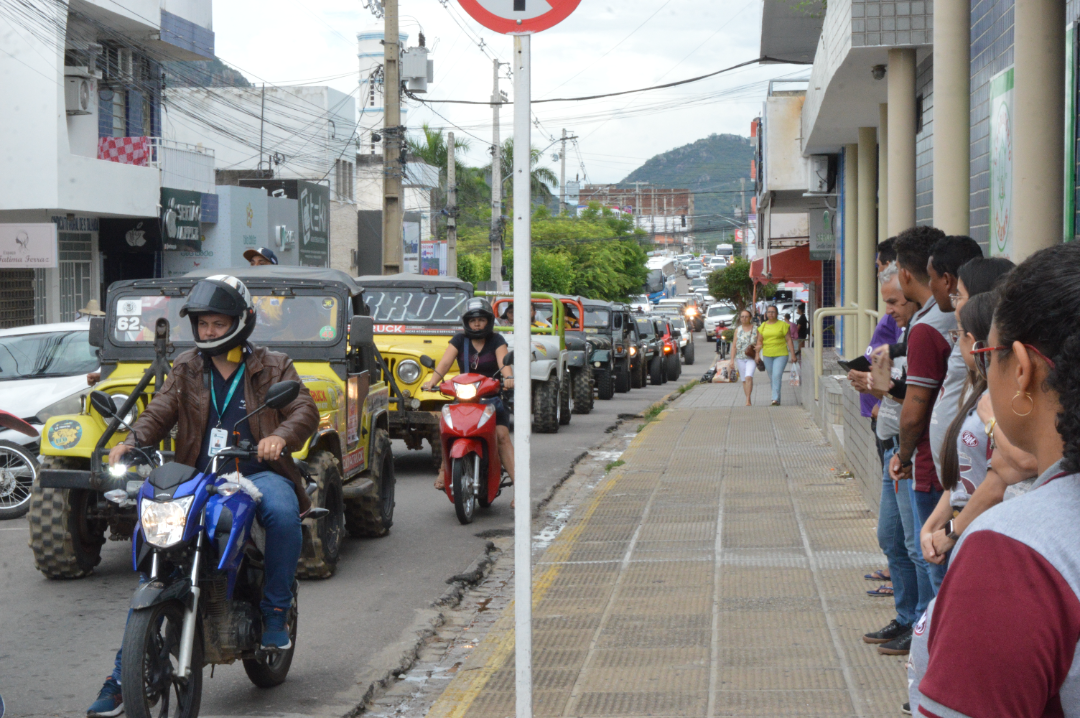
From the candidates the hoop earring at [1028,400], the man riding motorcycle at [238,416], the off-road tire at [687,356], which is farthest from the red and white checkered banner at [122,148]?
the hoop earring at [1028,400]

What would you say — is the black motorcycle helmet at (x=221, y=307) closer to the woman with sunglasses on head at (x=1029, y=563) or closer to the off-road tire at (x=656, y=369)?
the woman with sunglasses on head at (x=1029, y=563)

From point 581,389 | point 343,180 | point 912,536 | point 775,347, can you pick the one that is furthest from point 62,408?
point 343,180

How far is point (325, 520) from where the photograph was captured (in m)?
7.32

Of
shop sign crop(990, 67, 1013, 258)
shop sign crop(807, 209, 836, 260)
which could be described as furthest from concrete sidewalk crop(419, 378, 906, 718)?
shop sign crop(807, 209, 836, 260)

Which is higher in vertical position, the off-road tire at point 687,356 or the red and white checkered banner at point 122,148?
the red and white checkered banner at point 122,148

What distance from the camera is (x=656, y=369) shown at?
96.4ft

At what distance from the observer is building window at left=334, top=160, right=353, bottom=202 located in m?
43.6

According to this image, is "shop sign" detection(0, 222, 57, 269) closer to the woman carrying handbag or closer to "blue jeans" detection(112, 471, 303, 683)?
the woman carrying handbag

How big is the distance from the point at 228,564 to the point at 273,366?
97 centimetres

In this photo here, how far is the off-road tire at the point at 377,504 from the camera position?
852cm

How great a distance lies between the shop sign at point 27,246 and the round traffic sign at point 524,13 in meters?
18.3

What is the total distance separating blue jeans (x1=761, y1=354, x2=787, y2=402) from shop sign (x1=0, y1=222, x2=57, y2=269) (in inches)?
492


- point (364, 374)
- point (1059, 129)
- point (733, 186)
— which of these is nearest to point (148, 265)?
point (364, 374)

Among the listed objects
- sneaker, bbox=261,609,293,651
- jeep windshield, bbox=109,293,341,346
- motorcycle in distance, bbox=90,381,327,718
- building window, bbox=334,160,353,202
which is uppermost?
building window, bbox=334,160,353,202
